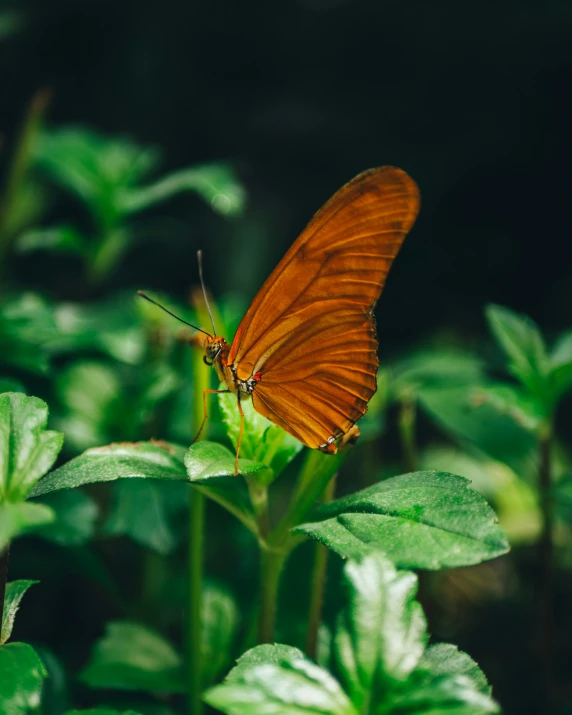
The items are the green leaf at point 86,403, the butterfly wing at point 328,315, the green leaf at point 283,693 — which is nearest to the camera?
the green leaf at point 283,693

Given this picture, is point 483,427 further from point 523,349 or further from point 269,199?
point 269,199

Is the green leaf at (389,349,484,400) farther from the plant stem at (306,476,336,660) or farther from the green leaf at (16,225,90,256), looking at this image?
the green leaf at (16,225,90,256)

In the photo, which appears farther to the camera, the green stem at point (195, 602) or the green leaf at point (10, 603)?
the green stem at point (195, 602)

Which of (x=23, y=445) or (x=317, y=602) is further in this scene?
(x=317, y=602)

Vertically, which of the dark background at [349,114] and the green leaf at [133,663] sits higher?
the dark background at [349,114]

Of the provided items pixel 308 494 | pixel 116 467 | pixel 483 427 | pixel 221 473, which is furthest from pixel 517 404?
pixel 116 467

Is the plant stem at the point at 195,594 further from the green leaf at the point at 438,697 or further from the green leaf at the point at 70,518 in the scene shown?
the green leaf at the point at 438,697

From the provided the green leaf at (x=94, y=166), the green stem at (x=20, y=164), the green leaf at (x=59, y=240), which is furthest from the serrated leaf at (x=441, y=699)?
the green stem at (x=20, y=164)
